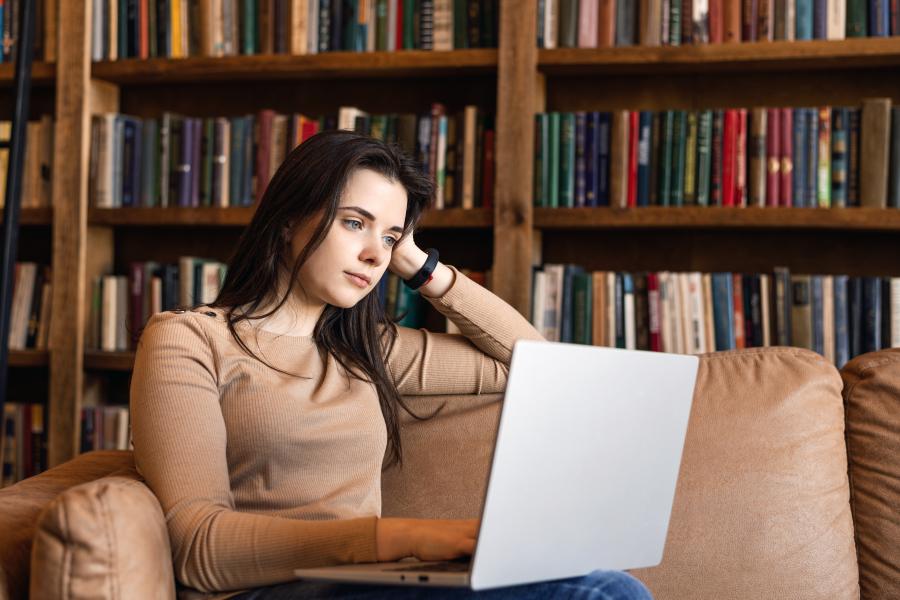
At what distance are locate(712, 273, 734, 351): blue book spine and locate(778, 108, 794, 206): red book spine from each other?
211mm

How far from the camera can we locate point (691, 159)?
7.49 ft

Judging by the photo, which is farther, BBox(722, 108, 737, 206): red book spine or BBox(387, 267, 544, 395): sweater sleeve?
BBox(722, 108, 737, 206): red book spine

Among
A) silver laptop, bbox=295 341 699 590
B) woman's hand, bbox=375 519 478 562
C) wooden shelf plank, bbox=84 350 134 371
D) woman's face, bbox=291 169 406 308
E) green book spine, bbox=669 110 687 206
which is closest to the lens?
silver laptop, bbox=295 341 699 590

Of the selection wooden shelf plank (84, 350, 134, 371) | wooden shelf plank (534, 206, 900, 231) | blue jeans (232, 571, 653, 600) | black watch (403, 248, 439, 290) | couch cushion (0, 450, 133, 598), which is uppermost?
wooden shelf plank (534, 206, 900, 231)

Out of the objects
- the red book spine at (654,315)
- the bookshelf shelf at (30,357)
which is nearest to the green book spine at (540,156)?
the red book spine at (654,315)

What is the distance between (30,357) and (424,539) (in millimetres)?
1800

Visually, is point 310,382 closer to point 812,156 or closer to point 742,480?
point 742,480

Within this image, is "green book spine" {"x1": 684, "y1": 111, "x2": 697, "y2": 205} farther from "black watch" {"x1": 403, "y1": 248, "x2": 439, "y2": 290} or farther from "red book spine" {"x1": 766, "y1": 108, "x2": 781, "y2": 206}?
"black watch" {"x1": 403, "y1": 248, "x2": 439, "y2": 290}

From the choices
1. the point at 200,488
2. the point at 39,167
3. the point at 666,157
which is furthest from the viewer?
the point at 39,167

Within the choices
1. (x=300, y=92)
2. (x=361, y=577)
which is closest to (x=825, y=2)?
(x=300, y=92)

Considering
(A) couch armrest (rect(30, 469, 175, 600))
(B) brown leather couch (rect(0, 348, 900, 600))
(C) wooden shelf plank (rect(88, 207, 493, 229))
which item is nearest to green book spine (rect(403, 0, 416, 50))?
(C) wooden shelf plank (rect(88, 207, 493, 229))

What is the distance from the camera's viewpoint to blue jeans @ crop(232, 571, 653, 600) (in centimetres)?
111

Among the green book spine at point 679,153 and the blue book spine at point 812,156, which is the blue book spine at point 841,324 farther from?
the green book spine at point 679,153

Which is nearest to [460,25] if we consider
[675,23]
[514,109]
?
[514,109]
